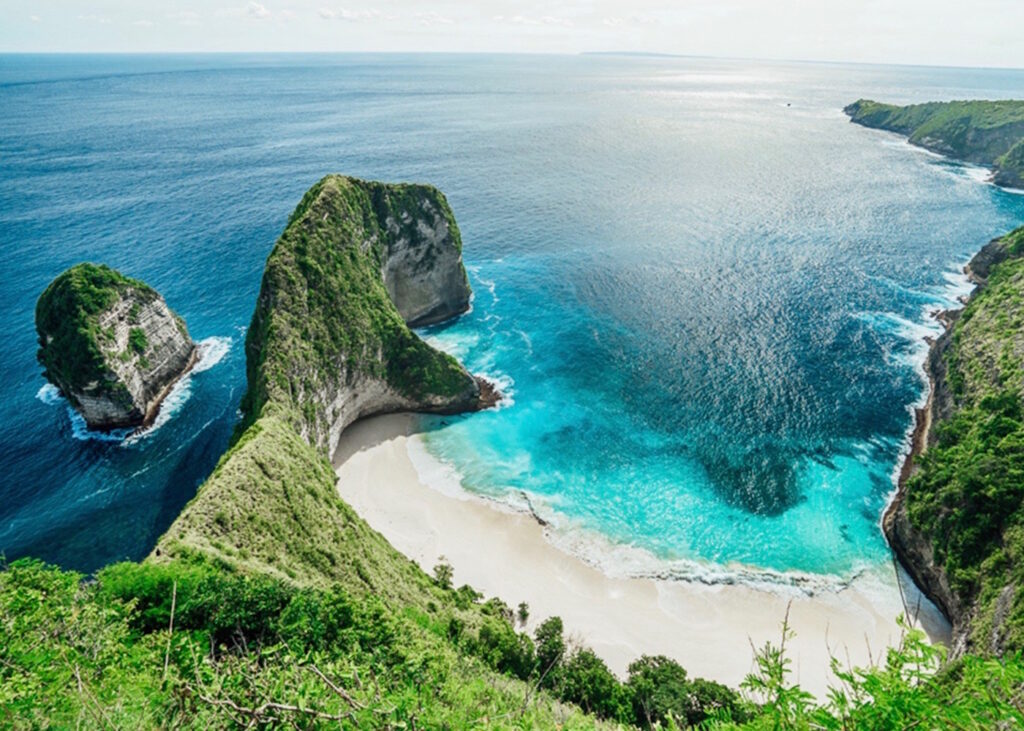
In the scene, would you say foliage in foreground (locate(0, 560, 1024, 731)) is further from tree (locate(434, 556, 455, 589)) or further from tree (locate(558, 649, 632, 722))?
tree (locate(434, 556, 455, 589))

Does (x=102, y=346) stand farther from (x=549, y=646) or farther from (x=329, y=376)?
(x=549, y=646)

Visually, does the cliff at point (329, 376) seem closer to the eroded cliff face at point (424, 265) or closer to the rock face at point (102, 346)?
the eroded cliff face at point (424, 265)

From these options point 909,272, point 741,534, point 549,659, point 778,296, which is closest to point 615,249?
point 778,296

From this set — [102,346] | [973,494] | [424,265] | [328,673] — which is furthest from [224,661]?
[424,265]

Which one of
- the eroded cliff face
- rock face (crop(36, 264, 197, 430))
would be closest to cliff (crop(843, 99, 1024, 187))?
the eroded cliff face

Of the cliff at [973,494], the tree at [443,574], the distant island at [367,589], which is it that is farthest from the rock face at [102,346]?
the cliff at [973,494]
